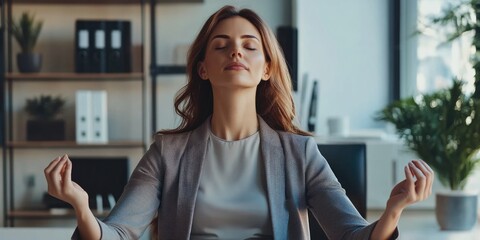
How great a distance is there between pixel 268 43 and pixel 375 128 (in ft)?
12.5

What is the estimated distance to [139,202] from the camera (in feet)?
5.01

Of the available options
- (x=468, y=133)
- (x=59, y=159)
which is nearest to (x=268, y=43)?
(x=59, y=159)

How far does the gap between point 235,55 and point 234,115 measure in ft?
0.45

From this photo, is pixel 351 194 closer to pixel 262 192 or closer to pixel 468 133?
pixel 262 192

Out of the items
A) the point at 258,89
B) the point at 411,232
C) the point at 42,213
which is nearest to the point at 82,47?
the point at 42,213

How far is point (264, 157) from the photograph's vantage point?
5.15 feet

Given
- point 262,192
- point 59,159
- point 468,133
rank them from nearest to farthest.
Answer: point 59,159 → point 262,192 → point 468,133

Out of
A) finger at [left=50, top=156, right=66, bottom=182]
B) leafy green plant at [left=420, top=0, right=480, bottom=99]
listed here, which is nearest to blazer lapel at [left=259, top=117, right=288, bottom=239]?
finger at [left=50, top=156, right=66, bottom=182]

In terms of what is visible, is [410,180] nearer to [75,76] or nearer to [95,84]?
[75,76]

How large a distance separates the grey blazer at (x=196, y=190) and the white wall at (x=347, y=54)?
12.3 feet

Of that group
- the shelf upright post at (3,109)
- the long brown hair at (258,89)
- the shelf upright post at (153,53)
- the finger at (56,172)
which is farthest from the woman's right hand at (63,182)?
the shelf upright post at (3,109)

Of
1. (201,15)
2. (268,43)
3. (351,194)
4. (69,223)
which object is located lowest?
(69,223)

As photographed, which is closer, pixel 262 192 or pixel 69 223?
pixel 262 192

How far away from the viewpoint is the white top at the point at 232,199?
1.52 metres
